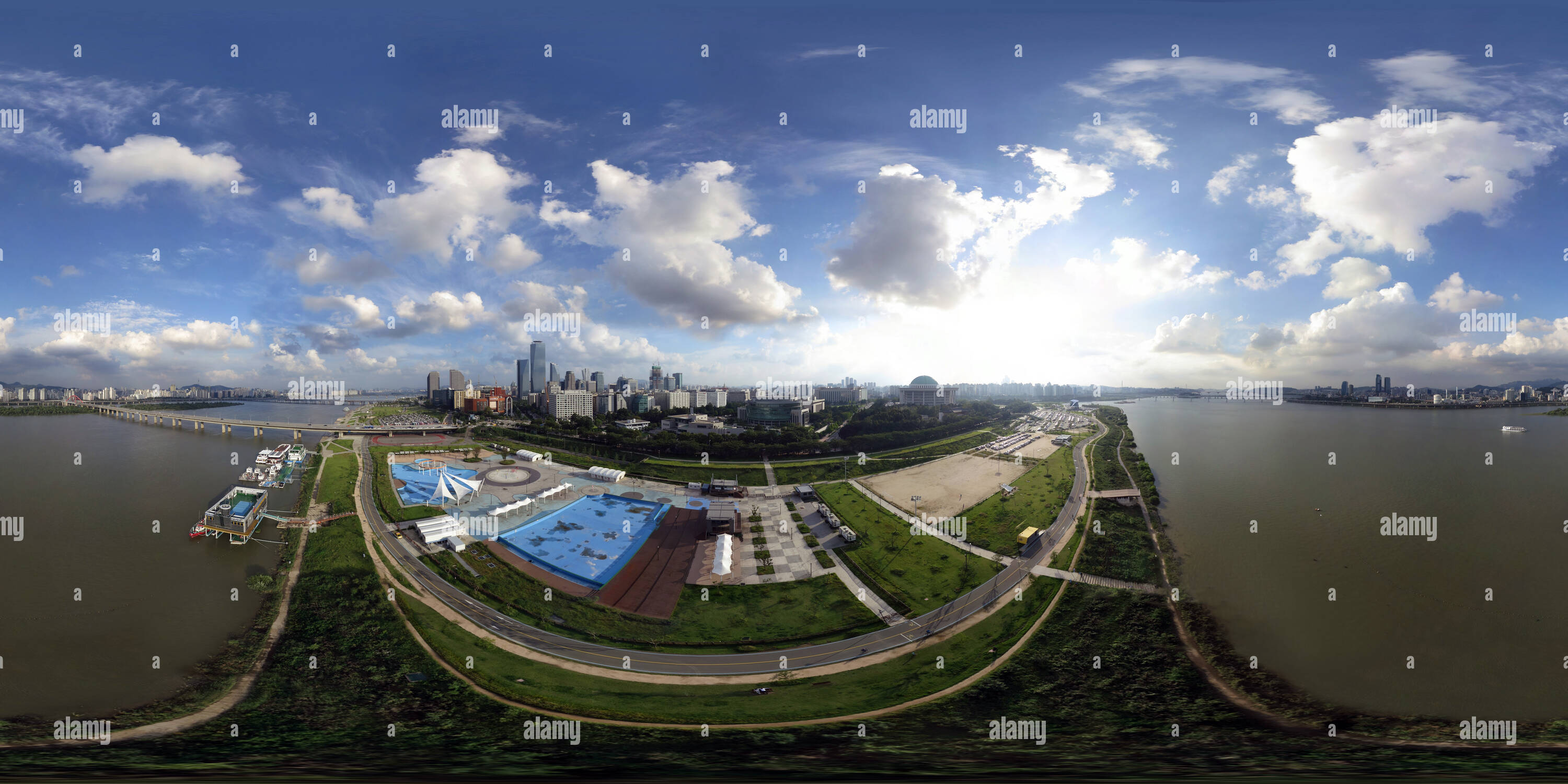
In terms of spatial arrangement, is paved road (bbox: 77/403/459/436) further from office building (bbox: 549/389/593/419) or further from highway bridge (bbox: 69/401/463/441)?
office building (bbox: 549/389/593/419)

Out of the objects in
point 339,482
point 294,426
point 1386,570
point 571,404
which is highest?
point 571,404

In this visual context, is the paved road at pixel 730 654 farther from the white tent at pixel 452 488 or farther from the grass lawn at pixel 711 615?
the white tent at pixel 452 488

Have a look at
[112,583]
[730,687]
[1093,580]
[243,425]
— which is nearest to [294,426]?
[243,425]

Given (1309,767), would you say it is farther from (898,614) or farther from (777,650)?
(777,650)

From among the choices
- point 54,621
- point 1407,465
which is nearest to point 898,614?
point 54,621

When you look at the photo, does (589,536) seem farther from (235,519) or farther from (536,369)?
(536,369)

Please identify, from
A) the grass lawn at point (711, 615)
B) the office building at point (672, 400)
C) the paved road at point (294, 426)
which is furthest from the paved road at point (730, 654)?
the office building at point (672, 400)

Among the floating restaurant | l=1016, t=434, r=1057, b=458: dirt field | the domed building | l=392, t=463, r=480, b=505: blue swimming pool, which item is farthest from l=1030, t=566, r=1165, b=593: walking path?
the domed building
